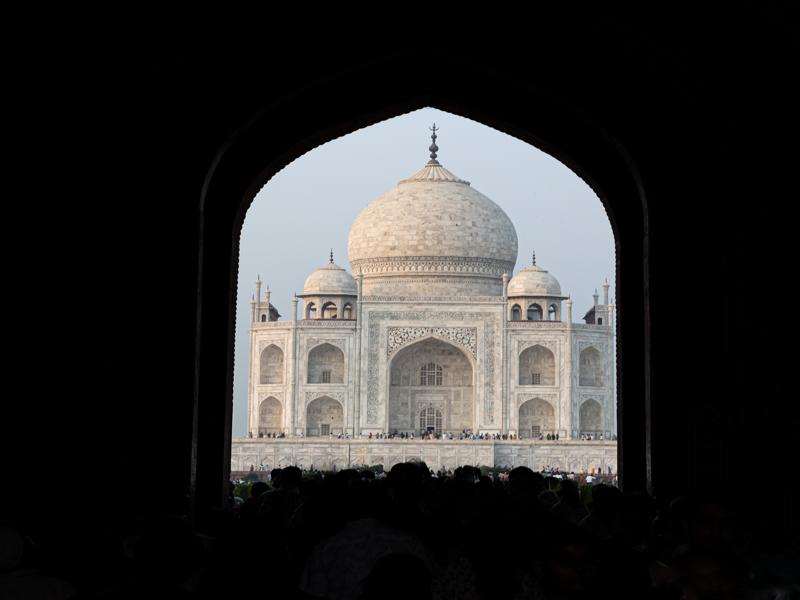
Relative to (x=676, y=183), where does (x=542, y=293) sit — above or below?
above

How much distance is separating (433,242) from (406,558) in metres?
27.5

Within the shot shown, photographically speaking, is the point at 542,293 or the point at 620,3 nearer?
the point at 620,3

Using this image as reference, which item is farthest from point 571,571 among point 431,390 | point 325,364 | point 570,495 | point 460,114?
point 431,390

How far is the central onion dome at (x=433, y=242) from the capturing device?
96.4 feet

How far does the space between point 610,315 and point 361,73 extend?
73.1 ft

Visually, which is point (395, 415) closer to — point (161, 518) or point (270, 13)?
point (270, 13)

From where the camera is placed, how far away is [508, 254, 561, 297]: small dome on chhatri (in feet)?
96.2

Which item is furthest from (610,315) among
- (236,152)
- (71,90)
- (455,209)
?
(71,90)

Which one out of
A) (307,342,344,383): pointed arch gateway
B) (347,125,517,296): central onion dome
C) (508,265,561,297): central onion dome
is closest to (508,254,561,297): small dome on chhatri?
(508,265,561,297): central onion dome

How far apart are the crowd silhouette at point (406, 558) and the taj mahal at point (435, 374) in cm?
2162

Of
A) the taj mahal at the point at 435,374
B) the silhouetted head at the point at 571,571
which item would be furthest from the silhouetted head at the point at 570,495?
the taj mahal at the point at 435,374

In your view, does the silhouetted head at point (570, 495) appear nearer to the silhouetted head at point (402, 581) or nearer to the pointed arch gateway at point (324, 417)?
the silhouetted head at point (402, 581)

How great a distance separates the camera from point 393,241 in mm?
29781

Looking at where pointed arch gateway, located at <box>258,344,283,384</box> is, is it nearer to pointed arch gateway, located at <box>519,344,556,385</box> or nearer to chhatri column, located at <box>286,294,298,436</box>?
chhatri column, located at <box>286,294,298,436</box>
